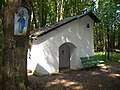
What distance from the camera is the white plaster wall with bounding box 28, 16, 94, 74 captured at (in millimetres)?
15508

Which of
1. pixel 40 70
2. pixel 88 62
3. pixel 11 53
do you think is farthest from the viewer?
pixel 88 62

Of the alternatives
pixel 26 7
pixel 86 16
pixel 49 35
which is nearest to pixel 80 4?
pixel 86 16

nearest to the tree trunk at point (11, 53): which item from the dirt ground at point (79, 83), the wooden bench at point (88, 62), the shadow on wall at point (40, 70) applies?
the dirt ground at point (79, 83)

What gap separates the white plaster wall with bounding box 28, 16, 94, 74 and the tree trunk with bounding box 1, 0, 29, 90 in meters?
7.49

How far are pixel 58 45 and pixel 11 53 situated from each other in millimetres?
8430

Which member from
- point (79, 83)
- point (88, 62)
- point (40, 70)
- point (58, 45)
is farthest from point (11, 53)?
point (88, 62)

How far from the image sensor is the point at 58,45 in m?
16.0

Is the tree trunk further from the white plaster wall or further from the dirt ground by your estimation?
the white plaster wall

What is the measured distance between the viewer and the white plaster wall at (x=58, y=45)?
15508 millimetres

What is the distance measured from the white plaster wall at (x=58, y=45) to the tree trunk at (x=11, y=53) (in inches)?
295

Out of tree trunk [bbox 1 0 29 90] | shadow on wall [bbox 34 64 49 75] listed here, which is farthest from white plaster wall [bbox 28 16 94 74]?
tree trunk [bbox 1 0 29 90]

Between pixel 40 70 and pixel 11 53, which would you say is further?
pixel 40 70

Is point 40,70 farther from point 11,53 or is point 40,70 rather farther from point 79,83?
point 11,53

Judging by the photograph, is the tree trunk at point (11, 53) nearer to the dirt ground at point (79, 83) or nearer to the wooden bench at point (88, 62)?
the dirt ground at point (79, 83)
